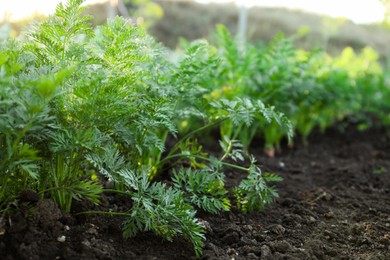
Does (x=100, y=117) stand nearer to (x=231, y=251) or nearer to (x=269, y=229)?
(x=231, y=251)

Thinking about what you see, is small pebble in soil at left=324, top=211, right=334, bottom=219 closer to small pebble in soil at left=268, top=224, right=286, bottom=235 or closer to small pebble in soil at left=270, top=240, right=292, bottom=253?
small pebble in soil at left=268, top=224, right=286, bottom=235

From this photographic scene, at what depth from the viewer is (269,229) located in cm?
218

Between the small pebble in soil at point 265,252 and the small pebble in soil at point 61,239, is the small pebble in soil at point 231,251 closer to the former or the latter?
the small pebble in soil at point 265,252

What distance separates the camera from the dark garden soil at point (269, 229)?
1709 mm

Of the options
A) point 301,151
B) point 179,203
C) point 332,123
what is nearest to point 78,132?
point 179,203

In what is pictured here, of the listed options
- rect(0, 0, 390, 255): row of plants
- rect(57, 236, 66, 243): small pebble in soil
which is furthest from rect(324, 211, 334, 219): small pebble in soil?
rect(57, 236, 66, 243): small pebble in soil

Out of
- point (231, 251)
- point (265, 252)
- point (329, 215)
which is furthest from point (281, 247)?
point (329, 215)

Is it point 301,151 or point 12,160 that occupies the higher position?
point 12,160

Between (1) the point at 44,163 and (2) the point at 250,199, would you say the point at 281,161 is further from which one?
(1) the point at 44,163

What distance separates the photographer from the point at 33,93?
155 centimetres

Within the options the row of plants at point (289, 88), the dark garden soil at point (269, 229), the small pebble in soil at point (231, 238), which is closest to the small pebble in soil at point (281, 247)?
the dark garden soil at point (269, 229)

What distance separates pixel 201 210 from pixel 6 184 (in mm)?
890

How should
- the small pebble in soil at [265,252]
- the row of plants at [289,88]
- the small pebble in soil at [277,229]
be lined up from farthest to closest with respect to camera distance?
1. the row of plants at [289,88]
2. the small pebble in soil at [277,229]
3. the small pebble in soil at [265,252]

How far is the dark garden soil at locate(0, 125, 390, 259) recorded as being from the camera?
1.71 m
